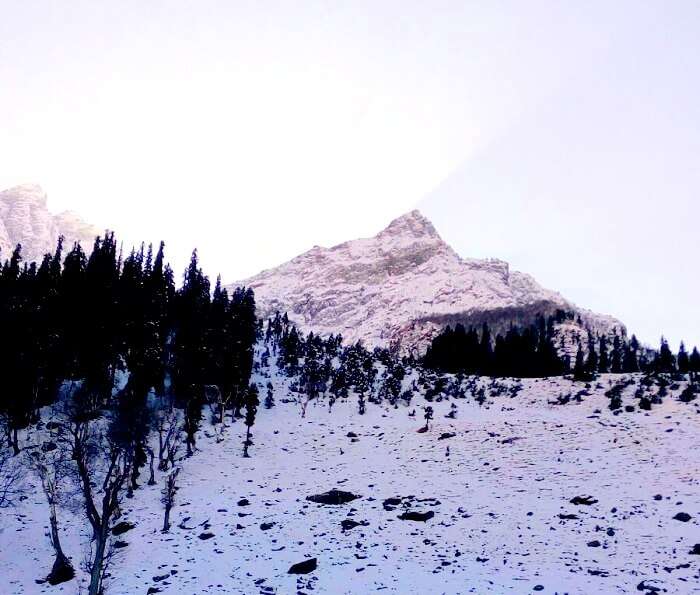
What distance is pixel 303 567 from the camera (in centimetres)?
2923

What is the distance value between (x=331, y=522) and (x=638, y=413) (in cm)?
3443

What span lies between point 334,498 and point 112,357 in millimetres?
32462

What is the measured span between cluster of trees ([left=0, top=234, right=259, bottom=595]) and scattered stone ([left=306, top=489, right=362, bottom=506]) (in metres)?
11.2

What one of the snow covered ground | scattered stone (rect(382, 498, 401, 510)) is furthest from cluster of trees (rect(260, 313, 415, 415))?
scattered stone (rect(382, 498, 401, 510))

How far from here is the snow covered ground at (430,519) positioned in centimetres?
2702

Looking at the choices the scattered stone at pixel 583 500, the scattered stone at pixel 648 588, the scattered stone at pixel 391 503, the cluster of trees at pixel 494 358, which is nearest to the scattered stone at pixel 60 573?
the scattered stone at pixel 391 503

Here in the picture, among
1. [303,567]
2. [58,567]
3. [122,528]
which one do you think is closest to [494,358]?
[303,567]

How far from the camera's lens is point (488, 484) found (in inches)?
1596

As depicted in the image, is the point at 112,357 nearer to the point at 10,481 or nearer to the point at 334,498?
the point at 10,481

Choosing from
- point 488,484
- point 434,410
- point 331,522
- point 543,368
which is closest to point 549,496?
point 488,484

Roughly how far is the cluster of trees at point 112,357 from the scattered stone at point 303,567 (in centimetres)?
1125

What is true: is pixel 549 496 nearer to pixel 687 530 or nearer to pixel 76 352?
pixel 687 530

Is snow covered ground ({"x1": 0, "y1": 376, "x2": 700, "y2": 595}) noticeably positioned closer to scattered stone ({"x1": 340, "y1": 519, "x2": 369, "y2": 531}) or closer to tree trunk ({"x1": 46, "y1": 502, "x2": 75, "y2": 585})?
scattered stone ({"x1": 340, "y1": 519, "x2": 369, "y2": 531})

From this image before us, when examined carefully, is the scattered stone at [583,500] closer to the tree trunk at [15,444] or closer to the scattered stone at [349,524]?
the scattered stone at [349,524]
